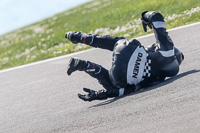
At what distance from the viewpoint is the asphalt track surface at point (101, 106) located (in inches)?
201

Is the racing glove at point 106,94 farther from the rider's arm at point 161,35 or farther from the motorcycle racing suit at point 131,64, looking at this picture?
the rider's arm at point 161,35

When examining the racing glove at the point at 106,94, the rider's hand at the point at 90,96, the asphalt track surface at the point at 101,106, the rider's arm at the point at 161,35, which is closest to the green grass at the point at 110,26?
the asphalt track surface at the point at 101,106

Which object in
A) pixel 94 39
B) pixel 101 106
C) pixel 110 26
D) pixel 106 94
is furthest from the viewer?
pixel 110 26

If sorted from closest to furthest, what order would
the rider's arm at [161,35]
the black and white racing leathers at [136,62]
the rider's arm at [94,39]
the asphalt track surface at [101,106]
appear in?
the asphalt track surface at [101,106], the black and white racing leathers at [136,62], the rider's arm at [161,35], the rider's arm at [94,39]

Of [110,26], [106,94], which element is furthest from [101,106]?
[110,26]

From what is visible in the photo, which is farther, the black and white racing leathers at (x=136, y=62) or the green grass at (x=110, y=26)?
the green grass at (x=110, y=26)

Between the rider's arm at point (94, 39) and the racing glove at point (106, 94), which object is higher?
the rider's arm at point (94, 39)

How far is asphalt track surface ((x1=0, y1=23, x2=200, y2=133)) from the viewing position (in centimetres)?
510

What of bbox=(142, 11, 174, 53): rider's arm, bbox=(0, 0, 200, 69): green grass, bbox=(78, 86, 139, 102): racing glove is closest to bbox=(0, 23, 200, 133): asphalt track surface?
bbox=(78, 86, 139, 102): racing glove

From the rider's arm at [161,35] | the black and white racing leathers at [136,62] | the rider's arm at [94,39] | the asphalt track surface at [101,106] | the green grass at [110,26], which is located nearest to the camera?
the asphalt track surface at [101,106]

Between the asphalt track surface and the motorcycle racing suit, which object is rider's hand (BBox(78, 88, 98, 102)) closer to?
the motorcycle racing suit

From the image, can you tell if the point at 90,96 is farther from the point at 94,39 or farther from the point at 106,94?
the point at 94,39

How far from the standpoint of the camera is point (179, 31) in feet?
33.2

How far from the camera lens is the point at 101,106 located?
20.5 ft
